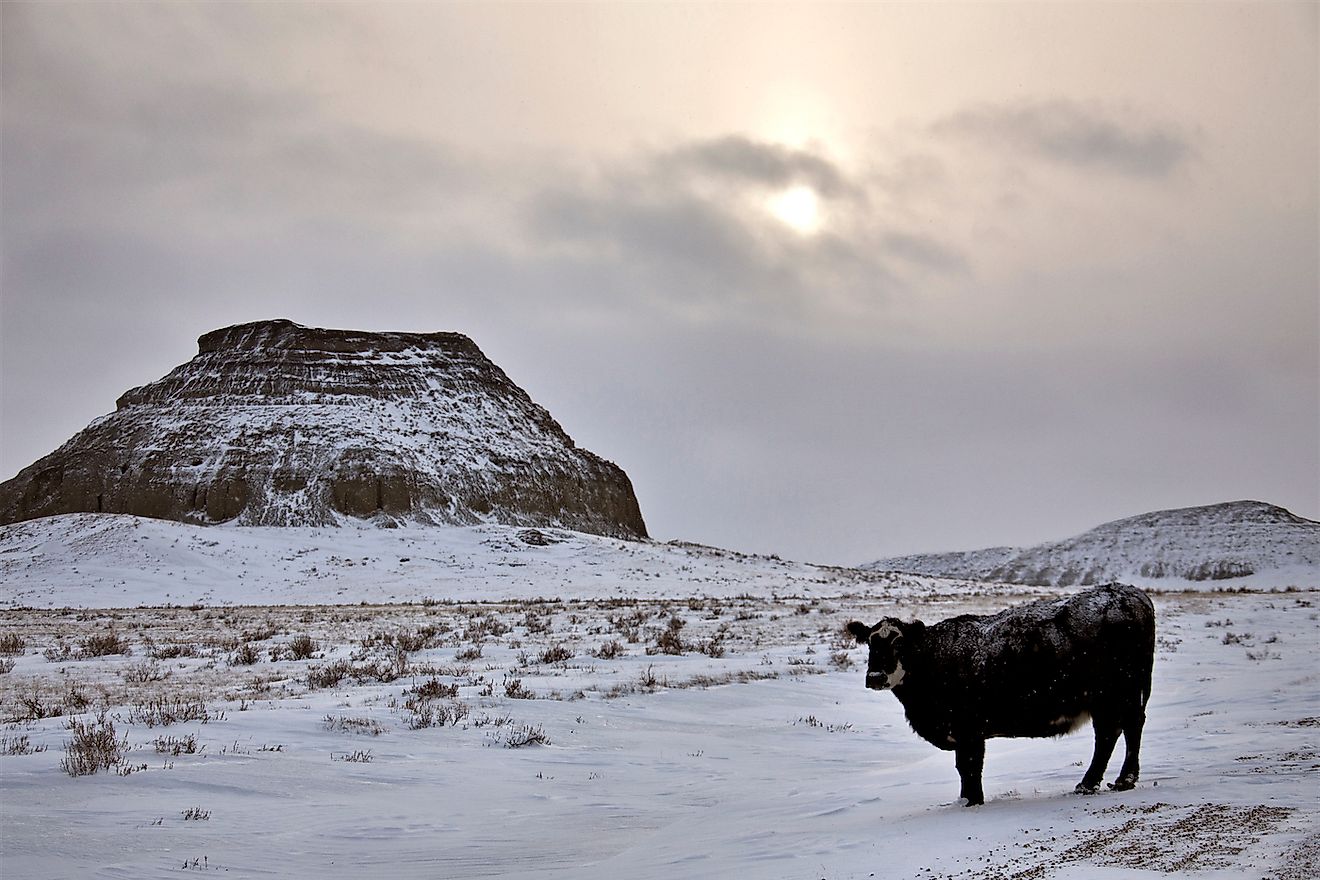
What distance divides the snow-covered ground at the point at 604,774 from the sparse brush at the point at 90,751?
13 centimetres

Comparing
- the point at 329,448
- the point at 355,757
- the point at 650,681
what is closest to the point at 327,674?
the point at 650,681

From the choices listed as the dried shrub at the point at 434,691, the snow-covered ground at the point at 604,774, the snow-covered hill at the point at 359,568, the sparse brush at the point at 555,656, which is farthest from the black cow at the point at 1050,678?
the snow-covered hill at the point at 359,568

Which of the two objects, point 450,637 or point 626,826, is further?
point 450,637

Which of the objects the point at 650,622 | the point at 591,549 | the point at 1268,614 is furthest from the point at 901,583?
the point at 650,622

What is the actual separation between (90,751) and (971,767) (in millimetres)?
7647

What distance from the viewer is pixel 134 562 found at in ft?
195

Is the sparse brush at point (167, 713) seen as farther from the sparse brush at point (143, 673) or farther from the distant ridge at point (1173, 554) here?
the distant ridge at point (1173, 554)

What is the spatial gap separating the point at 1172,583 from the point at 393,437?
226ft

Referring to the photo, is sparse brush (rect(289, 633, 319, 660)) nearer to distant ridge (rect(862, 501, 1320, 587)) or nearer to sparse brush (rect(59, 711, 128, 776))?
sparse brush (rect(59, 711, 128, 776))

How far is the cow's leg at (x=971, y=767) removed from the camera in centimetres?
775

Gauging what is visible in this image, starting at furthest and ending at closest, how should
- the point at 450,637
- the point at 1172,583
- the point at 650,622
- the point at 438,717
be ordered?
the point at 1172,583
the point at 650,622
the point at 450,637
the point at 438,717

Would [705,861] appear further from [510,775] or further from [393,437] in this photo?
[393,437]

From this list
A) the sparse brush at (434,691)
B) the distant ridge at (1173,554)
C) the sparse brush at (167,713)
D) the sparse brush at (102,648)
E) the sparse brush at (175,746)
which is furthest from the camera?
the distant ridge at (1173,554)

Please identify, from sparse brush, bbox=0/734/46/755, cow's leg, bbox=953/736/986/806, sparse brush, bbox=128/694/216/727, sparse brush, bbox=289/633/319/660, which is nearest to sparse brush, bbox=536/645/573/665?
sparse brush, bbox=289/633/319/660
